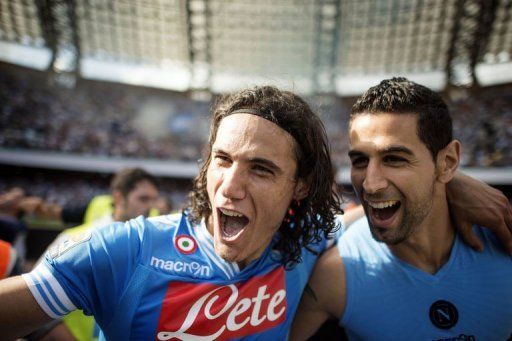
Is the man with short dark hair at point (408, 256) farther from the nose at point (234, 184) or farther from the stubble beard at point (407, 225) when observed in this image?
the nose at point (234, 184)

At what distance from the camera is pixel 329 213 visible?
203 cm

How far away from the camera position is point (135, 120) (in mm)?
24672

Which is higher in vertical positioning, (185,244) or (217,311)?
(185,244)

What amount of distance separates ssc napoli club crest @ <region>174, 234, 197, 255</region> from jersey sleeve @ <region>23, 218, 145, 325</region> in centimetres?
19

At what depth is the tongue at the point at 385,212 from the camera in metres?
1.94

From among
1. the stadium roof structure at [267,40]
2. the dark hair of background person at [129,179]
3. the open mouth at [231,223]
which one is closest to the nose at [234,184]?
the open mouth at [231,223]

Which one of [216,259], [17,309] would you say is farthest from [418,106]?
[17,309]

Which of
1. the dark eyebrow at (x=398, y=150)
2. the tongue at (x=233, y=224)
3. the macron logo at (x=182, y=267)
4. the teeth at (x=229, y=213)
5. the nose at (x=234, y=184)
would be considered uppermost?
the dark eyebrow at (x=398, y=150)

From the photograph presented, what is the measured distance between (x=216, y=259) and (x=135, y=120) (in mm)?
25100

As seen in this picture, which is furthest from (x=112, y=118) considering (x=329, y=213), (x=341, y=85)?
(x=329, y=213)

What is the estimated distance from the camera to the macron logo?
1553mm

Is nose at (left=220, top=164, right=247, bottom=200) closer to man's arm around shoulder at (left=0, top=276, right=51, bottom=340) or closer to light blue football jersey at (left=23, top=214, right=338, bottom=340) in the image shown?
light blue football jersey at (left=23, top=214, right=338, bottom=340)

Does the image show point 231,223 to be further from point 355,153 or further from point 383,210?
point 383,210

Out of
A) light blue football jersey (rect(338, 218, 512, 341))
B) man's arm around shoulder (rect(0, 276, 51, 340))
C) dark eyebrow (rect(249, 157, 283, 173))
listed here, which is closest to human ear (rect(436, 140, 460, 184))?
light blue football jersey (rect(338, 218, 512, 341))
